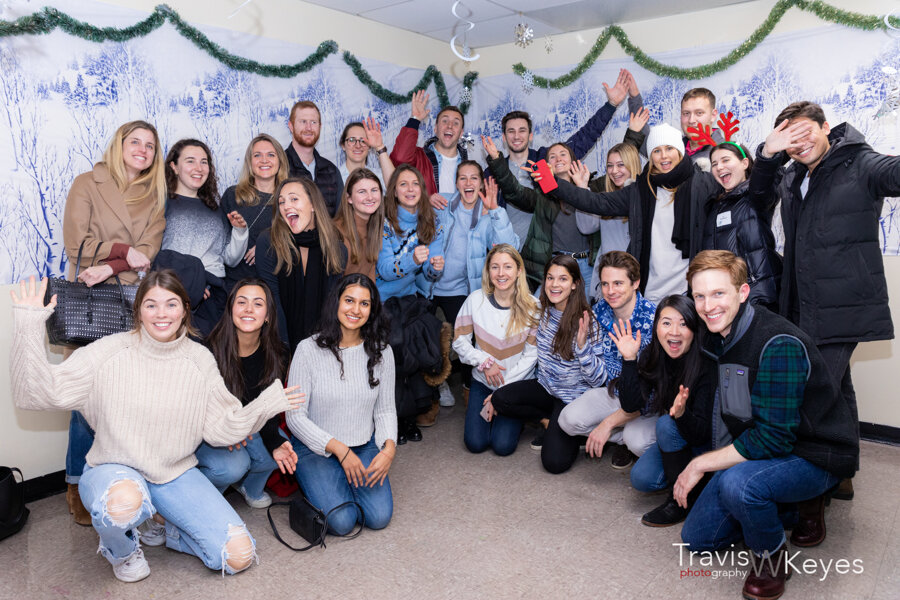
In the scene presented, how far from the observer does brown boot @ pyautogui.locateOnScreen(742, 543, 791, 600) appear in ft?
7.79

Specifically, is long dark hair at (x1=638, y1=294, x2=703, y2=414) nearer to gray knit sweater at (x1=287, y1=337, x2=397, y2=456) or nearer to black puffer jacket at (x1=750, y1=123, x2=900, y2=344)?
black puffer jacket at (x1=750, y1=123, x2=900, y2=344)

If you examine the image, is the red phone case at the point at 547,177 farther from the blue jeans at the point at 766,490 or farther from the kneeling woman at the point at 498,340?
the blue jeans at the point at 766,490

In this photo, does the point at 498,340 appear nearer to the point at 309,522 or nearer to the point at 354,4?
the point at 309,522

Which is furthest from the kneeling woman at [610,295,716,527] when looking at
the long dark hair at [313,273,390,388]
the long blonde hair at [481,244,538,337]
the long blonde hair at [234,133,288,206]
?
the long blonde hair at [234,133,288,206]

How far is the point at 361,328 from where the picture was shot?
315 cm

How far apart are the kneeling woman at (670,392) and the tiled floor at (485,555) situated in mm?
170

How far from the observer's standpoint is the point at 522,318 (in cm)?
376

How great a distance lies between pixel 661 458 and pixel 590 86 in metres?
2.97

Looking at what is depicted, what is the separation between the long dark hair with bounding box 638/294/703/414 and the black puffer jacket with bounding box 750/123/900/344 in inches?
20.3

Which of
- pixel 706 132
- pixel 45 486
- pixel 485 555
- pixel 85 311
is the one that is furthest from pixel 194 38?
pixel 485 555

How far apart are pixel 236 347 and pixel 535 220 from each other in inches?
82.0

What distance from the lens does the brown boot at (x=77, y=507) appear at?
9.96 feet

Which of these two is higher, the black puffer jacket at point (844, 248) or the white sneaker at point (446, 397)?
the black puffer jacket at point (844, 248)

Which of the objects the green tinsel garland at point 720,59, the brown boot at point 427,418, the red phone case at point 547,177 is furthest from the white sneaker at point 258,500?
the green tinsel garland at point 720,59
